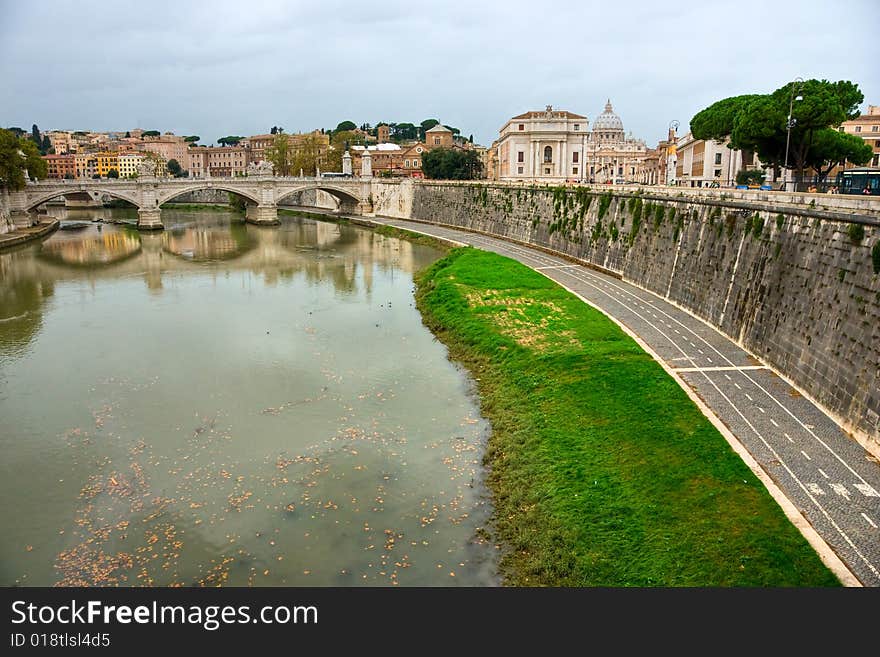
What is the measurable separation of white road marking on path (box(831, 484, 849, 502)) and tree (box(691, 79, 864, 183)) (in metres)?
21.0

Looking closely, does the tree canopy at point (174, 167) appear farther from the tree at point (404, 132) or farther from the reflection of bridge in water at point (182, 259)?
the reflection of bridge in water at point (182, 259)

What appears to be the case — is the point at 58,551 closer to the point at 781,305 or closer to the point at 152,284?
the point at 781,305

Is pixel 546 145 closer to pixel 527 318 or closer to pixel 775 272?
pixel 527 318

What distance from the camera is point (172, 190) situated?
60.4 metres

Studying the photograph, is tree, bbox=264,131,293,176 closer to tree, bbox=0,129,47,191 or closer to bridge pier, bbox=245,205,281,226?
bridge pier, bbox=245,205,281,226

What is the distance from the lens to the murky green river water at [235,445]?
11.5 meters

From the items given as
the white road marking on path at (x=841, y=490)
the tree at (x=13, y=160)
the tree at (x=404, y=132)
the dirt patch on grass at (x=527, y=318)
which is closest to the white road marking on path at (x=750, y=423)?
the white road marking on path at (x=841, y=490)

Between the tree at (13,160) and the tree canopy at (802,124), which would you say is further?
the tree at (13,160)

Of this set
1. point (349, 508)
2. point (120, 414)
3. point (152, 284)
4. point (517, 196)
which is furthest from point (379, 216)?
point (349, 508)

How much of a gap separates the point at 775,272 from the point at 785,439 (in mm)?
6583

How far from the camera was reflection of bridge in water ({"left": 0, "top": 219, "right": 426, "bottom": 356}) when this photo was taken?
108ft

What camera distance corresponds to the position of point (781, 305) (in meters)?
18.3

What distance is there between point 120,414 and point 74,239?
4207cm
